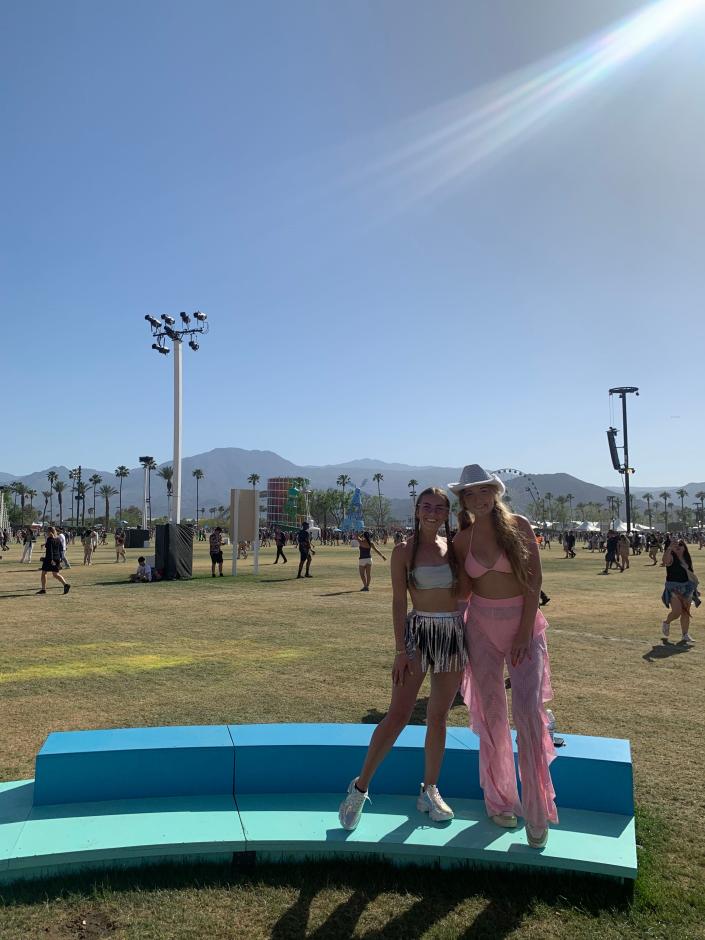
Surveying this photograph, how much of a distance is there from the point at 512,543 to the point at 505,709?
0.85 metres

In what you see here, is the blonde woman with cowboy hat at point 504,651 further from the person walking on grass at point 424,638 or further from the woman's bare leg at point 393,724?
the woman's bare leg at point 393,724

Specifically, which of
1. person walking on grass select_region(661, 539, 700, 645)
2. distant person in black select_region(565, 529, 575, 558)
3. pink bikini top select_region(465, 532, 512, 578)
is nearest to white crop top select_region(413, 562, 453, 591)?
pink bikini top select_region(465, 532, 512, 578)

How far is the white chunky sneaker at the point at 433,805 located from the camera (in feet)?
11.7

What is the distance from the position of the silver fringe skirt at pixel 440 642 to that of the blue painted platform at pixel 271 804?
766 mm

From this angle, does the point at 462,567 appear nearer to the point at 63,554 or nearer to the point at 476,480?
the point at 476,480

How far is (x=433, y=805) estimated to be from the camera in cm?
360

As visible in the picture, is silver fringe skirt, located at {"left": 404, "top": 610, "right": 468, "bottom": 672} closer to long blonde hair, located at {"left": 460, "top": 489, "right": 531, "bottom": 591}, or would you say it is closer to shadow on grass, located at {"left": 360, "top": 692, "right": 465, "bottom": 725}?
long blonde hair, located at {"left": 460, "top": 489, "right": 531, "bottom": 591}

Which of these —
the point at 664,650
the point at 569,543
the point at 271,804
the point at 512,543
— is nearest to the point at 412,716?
the point at 271,804

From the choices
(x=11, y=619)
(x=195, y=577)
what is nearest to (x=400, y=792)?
(x=11, y=619)

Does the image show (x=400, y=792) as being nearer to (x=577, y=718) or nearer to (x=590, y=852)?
(x=590, y=852)

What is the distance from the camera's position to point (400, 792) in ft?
13.0

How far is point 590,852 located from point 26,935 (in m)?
2.51

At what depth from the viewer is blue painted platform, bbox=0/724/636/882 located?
10.8 feet

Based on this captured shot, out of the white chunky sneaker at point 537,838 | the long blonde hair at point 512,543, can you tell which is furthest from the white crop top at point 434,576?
the white chunky sneaker at point 537,838
